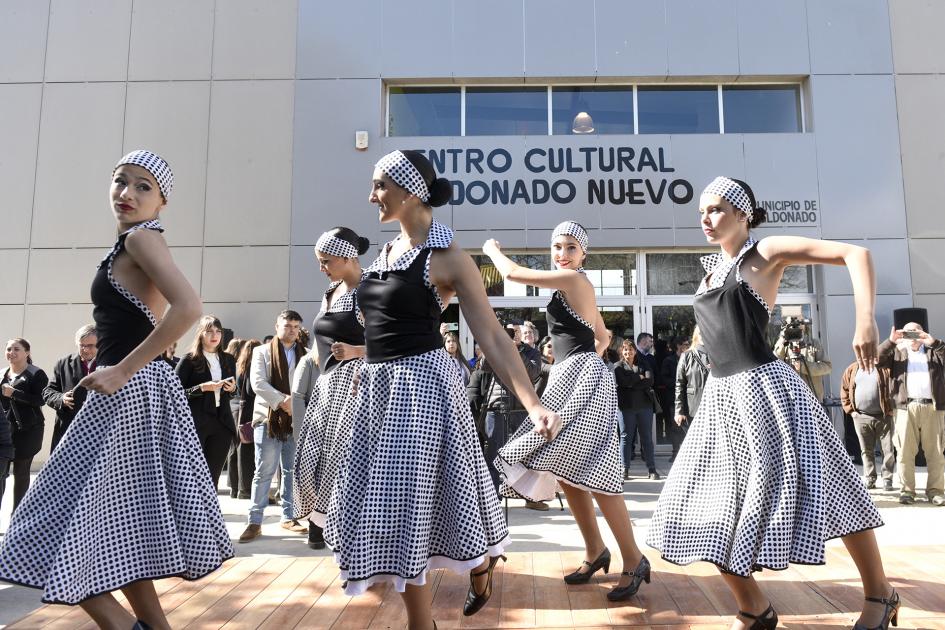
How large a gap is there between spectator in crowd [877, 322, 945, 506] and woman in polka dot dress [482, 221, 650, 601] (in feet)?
16.8

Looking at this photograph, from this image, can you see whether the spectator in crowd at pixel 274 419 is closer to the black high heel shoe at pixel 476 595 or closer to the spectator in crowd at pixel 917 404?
the black high heel shoe at pixel 476 595

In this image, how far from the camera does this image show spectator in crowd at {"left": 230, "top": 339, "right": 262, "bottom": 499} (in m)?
6.77

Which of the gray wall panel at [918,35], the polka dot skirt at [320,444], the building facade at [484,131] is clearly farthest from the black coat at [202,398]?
the gray wall panel at [918,35]

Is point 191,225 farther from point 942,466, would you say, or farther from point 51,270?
point 942,466

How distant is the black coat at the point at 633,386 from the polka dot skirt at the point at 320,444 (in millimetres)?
5624

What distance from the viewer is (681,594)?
3.43 meters

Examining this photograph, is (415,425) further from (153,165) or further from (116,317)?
(153,165)

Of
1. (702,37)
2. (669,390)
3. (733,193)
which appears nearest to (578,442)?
(733,193)

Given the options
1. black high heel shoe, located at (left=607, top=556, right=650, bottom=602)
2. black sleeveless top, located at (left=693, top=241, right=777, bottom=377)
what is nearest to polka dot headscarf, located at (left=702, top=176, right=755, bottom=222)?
black sleeveless top, located at (left=693, top=241, right=777, bottom=377)

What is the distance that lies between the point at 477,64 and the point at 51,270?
7.99 meters

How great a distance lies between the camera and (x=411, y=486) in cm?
233

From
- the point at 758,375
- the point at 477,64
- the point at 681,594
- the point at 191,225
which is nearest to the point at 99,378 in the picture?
the point at 758,375

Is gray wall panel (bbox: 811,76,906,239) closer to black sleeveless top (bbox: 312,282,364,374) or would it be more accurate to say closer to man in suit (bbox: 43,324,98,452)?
black sleeveless top (bbox: 312,282,364,374)

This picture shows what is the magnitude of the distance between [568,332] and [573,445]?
2.26 feet
